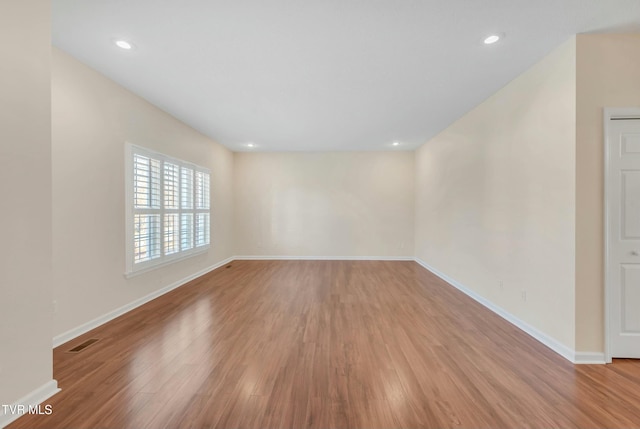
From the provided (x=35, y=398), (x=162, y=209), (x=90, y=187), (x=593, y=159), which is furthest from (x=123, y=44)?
(x=593, y=159)

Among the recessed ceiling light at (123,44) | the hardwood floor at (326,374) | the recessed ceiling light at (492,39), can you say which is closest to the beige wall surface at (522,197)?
the hardwood floor at (326,374)

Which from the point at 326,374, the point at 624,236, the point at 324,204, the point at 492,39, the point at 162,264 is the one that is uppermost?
the point at 492,39

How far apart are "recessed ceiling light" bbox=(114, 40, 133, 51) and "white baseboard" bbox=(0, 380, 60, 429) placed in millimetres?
2770

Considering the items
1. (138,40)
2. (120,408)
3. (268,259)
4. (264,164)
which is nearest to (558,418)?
(120,408)

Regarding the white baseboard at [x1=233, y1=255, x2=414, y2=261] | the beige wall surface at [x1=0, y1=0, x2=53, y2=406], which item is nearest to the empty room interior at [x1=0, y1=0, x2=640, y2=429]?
the beige wall surface at [x1=0, y1=0, x2=53, y2=406]

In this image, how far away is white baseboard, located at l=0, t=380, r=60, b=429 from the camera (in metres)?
1.52

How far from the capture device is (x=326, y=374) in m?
1.99

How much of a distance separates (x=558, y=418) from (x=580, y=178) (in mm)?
1858

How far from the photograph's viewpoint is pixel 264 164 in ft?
22.4

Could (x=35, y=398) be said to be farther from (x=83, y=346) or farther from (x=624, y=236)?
(x=624, y=236)

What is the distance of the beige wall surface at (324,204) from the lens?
264 inches

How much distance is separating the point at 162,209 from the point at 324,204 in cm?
382

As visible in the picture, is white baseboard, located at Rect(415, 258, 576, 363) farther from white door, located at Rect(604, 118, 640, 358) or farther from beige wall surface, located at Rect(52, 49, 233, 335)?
beige wall surface, located at Rect(52, 49, 233, 335)

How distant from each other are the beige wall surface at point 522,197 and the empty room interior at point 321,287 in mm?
23
